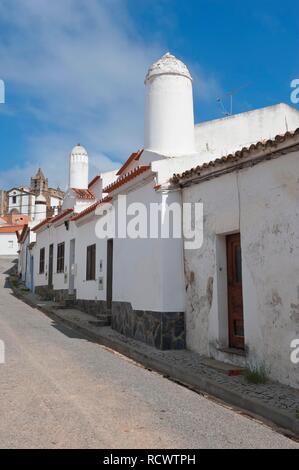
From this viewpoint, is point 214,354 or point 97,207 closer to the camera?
point 214,354

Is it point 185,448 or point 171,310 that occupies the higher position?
point 171,310

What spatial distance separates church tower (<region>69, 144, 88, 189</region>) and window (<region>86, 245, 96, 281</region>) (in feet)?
18.4

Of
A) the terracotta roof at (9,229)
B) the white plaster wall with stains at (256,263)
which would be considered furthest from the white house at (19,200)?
the white plaster wall with stains at (256,263)

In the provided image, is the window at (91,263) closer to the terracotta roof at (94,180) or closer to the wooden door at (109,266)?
the wooden door at (109,266)

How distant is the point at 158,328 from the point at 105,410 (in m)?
3.75

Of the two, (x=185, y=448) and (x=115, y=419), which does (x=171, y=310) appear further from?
(x=185, y=448)

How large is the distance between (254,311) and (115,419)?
301 centimetres

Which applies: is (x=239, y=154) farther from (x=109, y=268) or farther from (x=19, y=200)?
(x=19, y=200)

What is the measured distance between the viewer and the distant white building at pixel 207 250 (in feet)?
21.4

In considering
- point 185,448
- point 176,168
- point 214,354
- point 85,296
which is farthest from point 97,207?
point 185,448

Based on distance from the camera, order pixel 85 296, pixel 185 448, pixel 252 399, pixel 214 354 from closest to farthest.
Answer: pixel 185 448
pixel 252 399
pixel 214 354
pixel 85 296

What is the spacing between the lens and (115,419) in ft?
16.3

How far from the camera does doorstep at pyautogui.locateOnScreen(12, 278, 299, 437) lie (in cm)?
518

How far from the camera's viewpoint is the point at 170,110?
10859 millimetres
